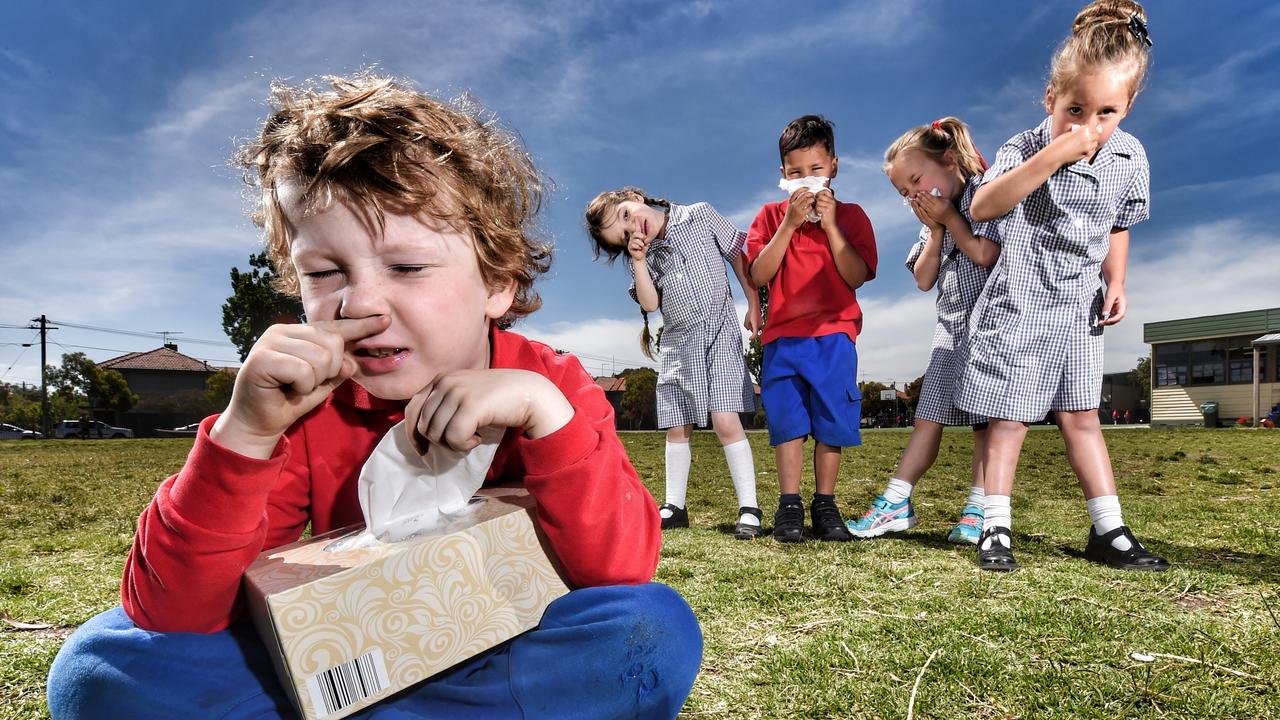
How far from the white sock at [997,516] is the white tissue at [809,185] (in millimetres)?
1603

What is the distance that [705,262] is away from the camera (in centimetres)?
443

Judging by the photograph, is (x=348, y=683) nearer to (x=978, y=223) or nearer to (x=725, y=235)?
(x=978, y=223)

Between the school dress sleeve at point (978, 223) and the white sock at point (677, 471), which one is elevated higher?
the school dress sleeve at point (978, 223)

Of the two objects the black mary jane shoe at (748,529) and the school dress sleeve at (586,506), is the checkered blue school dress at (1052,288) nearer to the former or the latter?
the black mary jane shoe at (748,529)

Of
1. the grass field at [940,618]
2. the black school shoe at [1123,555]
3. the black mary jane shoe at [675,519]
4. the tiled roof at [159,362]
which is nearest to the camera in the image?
the grass field at [940,618]

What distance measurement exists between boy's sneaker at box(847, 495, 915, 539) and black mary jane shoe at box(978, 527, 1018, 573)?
665 mm

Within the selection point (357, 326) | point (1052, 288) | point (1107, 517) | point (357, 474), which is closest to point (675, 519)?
point (1107, 517)

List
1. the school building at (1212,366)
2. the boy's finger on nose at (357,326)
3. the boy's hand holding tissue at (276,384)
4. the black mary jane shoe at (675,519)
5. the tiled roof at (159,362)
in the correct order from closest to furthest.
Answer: the boy's hand holding tissue at (276,384), the boy's finger on nose at (357,326), the black mary jane shoe at (675,519), the school building at (1212,366), the tiled roof at (159,362)

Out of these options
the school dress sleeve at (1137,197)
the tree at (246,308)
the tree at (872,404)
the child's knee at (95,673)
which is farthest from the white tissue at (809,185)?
the tree at (872,404)

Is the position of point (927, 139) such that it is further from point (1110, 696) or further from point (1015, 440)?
point (1110, 696)

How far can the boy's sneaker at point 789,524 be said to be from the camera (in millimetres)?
3625

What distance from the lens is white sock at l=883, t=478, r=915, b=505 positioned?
3.72m

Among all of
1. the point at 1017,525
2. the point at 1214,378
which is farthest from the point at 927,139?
the point at 1214,378

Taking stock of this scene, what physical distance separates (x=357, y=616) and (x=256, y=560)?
1.08 feet
